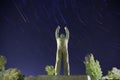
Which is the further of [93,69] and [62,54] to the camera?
[93,69]

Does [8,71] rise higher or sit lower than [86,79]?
higher

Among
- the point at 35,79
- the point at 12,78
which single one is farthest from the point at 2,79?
the point at 35,79

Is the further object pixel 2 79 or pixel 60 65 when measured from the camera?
pixel 2 79

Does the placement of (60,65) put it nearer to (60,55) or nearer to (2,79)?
(60,55)

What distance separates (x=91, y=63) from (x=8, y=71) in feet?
47.3

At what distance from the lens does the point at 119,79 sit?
36000 millimetres

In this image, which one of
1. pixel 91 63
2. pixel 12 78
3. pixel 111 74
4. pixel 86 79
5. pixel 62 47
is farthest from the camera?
pixel 91 63

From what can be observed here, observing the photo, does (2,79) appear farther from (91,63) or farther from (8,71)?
(91,63)

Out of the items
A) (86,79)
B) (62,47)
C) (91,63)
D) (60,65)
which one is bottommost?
(86,79)

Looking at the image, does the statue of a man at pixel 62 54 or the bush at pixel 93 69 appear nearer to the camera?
the statue of a man at pixel 62 54

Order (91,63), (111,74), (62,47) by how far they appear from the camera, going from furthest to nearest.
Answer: (91,63), (111,74), (62,47)

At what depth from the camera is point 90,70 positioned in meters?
41.8

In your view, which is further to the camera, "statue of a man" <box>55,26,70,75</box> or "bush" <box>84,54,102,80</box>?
"bush" <box>84,54,102,80</box>

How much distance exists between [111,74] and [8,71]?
1582 cm
